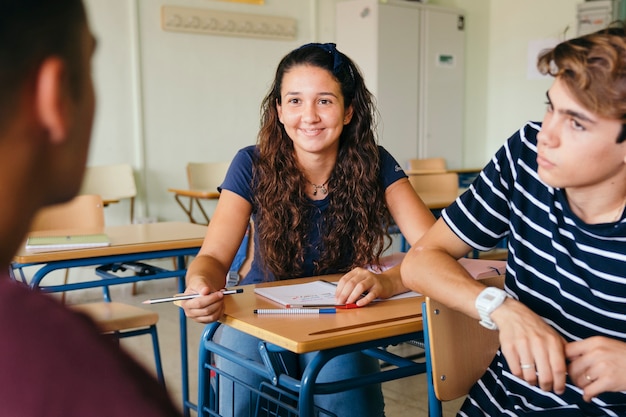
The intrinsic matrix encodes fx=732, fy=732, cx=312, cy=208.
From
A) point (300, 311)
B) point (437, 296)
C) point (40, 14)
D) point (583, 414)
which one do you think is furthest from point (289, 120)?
point (40, 14)

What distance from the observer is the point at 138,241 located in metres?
2.61

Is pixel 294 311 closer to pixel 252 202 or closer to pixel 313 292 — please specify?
pixel 313 292

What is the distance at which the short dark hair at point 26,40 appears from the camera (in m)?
0.36

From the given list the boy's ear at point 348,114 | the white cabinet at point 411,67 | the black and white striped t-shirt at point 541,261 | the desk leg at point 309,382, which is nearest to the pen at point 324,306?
the desk leg at point 309,382

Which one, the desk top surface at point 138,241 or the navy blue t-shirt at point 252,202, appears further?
the desk top surface at point 138,241

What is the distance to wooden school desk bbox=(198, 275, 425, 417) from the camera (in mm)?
1409

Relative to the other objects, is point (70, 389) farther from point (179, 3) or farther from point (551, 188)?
point (179, 3)

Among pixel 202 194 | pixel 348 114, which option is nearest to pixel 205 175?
pixel 202 194

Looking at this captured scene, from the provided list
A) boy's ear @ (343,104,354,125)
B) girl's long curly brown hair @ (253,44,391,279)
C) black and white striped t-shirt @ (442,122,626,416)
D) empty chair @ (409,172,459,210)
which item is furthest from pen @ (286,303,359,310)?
empty chair @ (409,172,459,210)

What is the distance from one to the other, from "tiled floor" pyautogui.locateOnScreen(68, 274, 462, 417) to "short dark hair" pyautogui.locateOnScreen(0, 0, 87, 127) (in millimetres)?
1936

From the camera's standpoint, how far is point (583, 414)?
1.29 m

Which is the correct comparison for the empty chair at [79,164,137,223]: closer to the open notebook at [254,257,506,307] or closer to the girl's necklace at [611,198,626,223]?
the open notebook at [254,257,506,307]

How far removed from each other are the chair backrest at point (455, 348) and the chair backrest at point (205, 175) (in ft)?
12.5

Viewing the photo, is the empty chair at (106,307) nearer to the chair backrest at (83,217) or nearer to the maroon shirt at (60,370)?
the chair backrest at (83,217)
